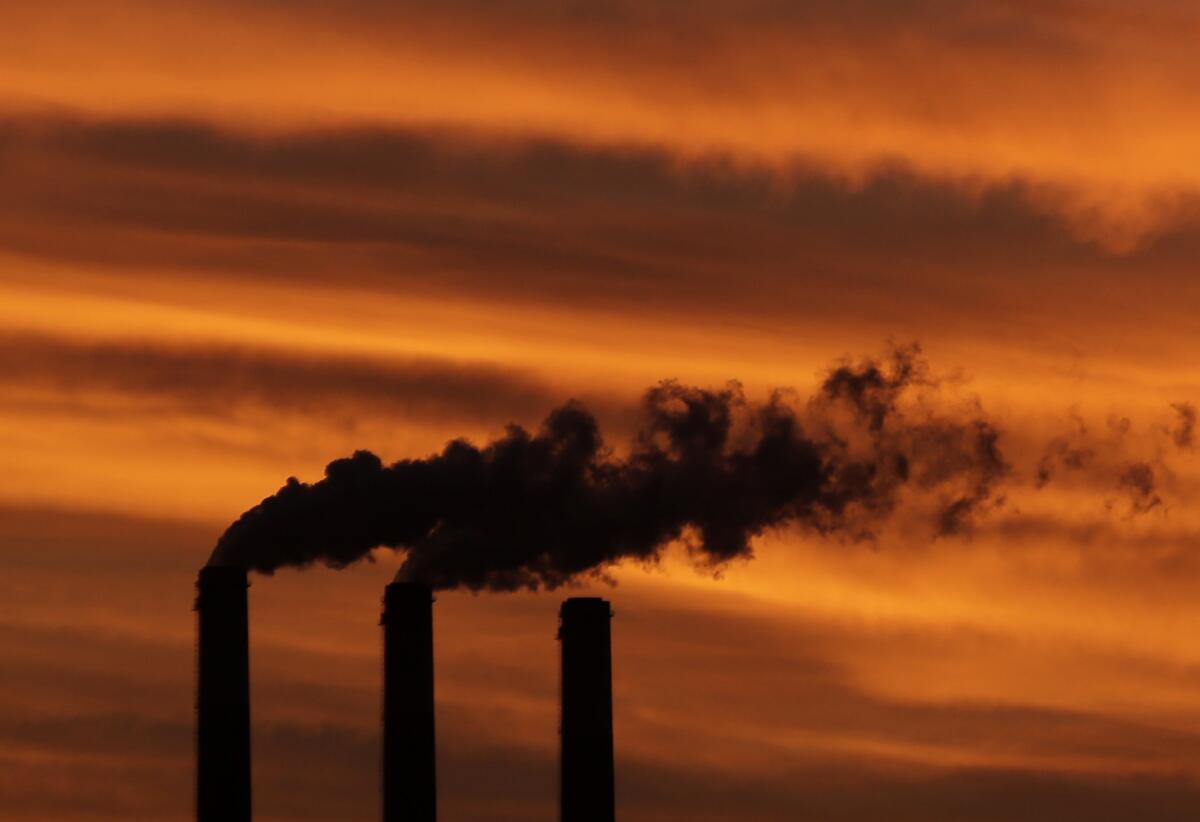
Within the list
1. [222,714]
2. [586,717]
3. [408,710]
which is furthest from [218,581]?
[586,717]

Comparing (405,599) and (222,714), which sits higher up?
(405,599)

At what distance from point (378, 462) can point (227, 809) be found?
663 cm

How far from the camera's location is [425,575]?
5416 cm

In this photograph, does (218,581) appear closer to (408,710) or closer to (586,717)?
(408,710)

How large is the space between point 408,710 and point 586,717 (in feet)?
9.72

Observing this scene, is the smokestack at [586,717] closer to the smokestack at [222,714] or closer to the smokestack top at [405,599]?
the smokestack top at [405,599]

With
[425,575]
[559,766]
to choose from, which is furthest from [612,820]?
[425,575]

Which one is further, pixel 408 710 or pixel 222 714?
pixel 408 710

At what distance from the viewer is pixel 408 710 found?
52.7 metres

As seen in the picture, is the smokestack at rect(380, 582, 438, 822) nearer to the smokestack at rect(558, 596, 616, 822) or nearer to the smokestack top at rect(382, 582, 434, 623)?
the smokestack top at rect(382, 582, 434, 623)

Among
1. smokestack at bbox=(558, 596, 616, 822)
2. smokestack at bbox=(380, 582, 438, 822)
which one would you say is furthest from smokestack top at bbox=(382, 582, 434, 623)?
smokestack at bbox=(558, 596, 616, 822)

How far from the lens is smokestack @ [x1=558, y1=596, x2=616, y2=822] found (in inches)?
2066

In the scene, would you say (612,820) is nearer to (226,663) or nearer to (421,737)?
(421,737)

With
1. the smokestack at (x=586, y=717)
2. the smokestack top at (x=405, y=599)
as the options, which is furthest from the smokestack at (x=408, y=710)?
the smokestack at (x=586, y=717)
